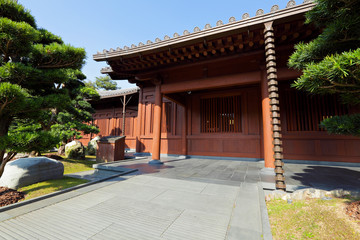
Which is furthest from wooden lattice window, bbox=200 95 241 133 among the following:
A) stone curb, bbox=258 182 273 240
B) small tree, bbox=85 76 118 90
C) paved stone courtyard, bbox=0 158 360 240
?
small tree, bbox=85 76 118 90

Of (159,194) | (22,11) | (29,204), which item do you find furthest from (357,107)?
(22,11)

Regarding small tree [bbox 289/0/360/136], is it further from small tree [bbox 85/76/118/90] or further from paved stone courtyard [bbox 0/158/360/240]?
small tree [bbox 85/76/118/90]

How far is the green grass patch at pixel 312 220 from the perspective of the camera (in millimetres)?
1518

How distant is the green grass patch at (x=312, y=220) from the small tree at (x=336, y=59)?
1.03 m

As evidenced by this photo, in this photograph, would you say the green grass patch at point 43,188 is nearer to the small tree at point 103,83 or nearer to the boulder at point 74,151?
the boulder at point 74,151

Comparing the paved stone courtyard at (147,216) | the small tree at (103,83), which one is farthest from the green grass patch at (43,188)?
the small tree at (103,83)

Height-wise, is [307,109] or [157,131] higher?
[307,109]

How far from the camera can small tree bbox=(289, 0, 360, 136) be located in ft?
5.63

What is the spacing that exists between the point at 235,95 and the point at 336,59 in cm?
537

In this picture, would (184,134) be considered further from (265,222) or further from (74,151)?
(265,222)

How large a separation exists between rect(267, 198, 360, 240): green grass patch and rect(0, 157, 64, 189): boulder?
4.29 metres

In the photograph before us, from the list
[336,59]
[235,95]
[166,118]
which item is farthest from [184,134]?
[336,59]

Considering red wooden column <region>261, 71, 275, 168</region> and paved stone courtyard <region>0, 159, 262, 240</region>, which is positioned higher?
red wooden column <region>261, 71, 275, 168</region>

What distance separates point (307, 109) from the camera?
5785mm
